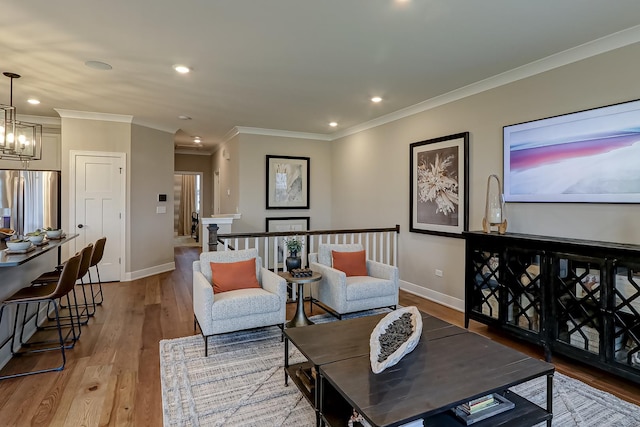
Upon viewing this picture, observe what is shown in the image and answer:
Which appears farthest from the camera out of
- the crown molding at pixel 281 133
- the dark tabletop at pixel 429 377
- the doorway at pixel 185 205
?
the doorway at pixel 185 205

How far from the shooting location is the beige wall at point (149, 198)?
5.80 m

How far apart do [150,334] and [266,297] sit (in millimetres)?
1318

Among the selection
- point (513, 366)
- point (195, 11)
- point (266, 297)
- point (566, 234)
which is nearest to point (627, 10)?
point (566, 234)

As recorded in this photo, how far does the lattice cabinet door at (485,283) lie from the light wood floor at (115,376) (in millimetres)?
296

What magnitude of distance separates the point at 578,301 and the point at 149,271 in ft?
20.0

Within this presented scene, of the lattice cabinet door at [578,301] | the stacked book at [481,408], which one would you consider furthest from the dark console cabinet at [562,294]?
the stacked book at [481,408]

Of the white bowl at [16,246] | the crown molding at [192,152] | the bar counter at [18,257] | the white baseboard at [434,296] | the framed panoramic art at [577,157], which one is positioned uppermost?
the crown molding at [192,152]

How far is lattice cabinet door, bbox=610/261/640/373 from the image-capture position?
2342 millimetres

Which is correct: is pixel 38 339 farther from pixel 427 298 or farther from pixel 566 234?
pixel 566 234

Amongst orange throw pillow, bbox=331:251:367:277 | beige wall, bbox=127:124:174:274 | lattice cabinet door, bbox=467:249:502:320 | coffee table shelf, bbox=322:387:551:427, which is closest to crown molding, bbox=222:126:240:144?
beige wall, bbox=127:124:174:274

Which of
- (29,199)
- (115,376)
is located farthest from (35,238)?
(29,199)

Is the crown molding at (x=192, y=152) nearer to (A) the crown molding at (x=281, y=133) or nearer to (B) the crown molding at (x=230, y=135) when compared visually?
(B) the crown molding at (x=230, y=135)

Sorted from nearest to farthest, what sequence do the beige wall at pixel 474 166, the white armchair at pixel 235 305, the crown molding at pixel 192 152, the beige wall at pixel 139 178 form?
the beige wall at pixel 474 166
the white armchair at pixel 235 305
the beige wall at pixel 139 178
the crown molding at pixel 192 152

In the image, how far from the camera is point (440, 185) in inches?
176
